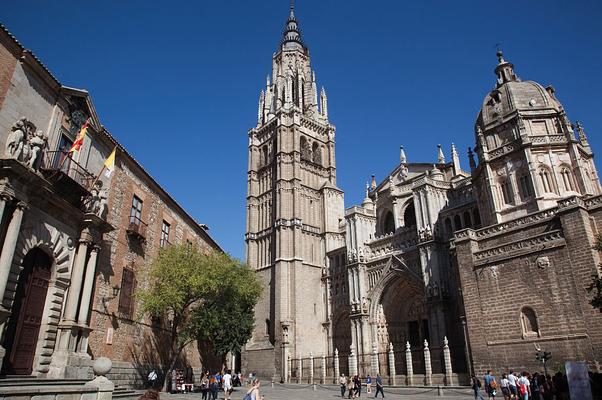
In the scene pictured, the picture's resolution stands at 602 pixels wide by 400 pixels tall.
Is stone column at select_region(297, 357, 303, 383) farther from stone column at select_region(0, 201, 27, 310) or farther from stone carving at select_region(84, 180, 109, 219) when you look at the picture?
stone column at select_region(0, 201, 27, 310)

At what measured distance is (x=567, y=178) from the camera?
22.6 m

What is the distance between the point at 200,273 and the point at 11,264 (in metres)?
8.84

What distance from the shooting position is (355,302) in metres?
34.5

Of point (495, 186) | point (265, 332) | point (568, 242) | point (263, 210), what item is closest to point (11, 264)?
point (568, 242)

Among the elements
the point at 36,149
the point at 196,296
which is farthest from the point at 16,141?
the point at 196,296

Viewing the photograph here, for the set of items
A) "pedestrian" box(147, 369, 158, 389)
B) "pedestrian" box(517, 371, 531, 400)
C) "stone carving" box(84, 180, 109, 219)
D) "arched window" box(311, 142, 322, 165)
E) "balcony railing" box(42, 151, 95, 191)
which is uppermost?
"arched window" box(311, 142, 322, 165)

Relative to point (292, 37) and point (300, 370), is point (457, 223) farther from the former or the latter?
point (292, 37)

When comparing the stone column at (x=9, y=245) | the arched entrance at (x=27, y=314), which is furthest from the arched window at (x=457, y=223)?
the stone column at (x=9, y=245)

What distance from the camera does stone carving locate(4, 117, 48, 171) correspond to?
1253 cm

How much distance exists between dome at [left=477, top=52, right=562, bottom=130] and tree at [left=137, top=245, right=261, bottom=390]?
18332 millimetres

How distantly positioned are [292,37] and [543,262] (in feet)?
158

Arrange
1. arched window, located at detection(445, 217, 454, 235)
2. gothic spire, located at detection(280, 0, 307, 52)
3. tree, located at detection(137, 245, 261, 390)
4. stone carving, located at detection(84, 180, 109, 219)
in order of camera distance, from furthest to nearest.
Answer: gothic spire, located at detection(280, 0, 307, 52), arched window, located at detection(445, 217, 454, 235), tree, located at detection(137, 245, 261, 390), stone carving, located at detection(84, 180, 109, 219)

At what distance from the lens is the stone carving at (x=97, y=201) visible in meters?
16.2

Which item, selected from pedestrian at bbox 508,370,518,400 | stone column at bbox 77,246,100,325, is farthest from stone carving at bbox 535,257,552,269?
stone column at bbox 77,246,100,325
